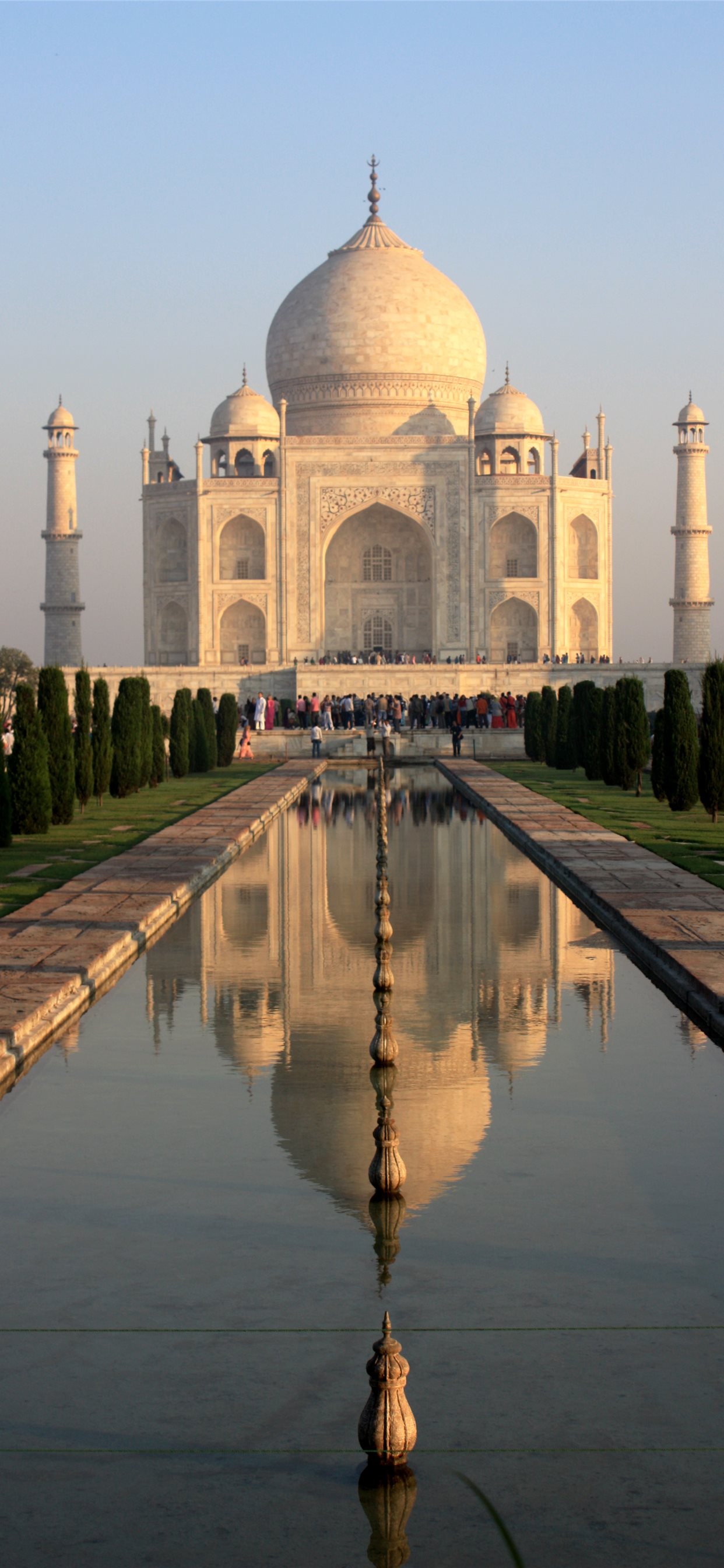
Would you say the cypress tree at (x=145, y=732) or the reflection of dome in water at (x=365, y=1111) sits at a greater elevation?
the cypress tree at (x=145, y=732)

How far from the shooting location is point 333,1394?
2.37 metres

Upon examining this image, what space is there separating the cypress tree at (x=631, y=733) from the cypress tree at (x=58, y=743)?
5.28 m

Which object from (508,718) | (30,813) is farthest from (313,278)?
(30,813)

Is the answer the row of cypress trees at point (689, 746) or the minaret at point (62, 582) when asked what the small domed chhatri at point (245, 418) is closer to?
the minaret at point (62, 582)

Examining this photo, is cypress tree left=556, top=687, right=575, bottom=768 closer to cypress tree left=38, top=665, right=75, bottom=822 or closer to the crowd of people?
the crowd of people

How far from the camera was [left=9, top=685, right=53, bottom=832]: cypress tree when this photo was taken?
11.7 meters

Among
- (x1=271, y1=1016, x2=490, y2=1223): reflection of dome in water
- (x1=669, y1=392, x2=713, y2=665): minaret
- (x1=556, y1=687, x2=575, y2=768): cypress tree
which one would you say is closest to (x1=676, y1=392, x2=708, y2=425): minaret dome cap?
(x1=669, y1=392, x2=713, y2=665): minaret

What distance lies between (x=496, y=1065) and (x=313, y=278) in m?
36.8

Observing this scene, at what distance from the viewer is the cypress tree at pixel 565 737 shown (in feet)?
65.5

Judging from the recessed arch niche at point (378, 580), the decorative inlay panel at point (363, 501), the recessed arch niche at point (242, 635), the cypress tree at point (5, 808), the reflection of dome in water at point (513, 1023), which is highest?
the decorative inlay panel at point (363, 501)

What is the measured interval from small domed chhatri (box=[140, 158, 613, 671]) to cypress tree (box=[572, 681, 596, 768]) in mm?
15075

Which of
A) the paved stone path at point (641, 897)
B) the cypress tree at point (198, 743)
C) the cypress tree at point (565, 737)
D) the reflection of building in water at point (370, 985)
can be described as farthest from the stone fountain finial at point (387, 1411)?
the cypress tree at point (198, 743)

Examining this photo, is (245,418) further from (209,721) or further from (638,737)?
(638,737)

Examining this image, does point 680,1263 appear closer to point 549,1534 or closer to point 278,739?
point 549,1534
